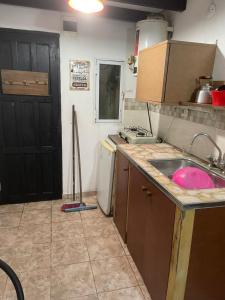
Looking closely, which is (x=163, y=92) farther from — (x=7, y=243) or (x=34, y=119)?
(x=7, y=243)

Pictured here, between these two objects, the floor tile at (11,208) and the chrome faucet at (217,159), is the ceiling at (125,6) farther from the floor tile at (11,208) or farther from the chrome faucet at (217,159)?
the floor tile at (11,208)

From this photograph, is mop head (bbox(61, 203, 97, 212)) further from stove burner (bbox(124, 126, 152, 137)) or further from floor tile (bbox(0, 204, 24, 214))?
stove burner (bbox(124, 126, 152, 137))

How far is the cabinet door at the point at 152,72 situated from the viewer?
1840 mm

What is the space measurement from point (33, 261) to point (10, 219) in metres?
0.79

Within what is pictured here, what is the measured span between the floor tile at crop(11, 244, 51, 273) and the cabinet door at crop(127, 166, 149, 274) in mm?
758

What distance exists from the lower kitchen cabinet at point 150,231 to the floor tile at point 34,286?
0.73 meters

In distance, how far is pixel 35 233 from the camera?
2340mm

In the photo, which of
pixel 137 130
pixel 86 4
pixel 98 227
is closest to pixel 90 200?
pixel 98 227

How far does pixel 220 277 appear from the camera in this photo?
135cm

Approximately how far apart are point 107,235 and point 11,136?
1.61 meters

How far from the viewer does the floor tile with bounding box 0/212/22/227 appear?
248 cm

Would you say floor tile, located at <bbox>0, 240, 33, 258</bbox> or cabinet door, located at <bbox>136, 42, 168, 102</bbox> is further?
floor tile, located at <bbox>0, 240, 33, 258</bbox>

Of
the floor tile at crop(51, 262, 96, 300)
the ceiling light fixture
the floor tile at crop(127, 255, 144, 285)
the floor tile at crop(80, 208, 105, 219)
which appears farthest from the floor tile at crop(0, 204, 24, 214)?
the ceiling light fixture

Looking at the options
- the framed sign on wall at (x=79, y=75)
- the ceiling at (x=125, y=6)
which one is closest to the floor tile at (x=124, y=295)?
the framed sign on wall at (x=79, y=75)
